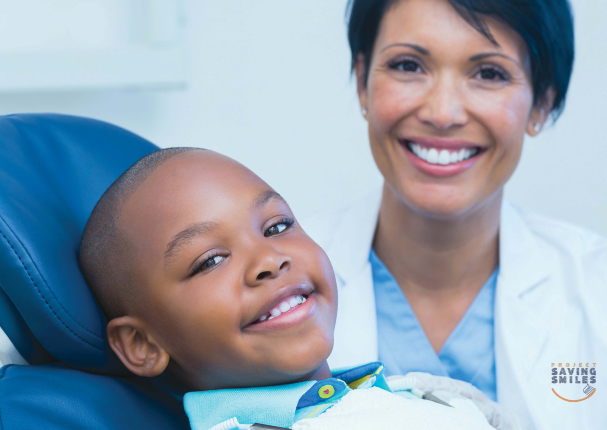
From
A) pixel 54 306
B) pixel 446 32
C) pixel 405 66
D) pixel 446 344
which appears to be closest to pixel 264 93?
pixel 405 66

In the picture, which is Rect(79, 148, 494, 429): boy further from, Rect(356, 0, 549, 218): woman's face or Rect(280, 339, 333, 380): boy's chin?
Rect(356, 0, 549, 218): woman's face

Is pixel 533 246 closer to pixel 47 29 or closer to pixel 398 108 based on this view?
pixel 398 108

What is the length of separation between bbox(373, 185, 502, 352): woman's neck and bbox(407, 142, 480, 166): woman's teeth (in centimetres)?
16

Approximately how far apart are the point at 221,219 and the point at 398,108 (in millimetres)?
540

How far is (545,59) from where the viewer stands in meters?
1.28

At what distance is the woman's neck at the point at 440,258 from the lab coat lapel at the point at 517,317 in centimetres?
6

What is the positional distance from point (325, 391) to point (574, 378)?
2.21 feet

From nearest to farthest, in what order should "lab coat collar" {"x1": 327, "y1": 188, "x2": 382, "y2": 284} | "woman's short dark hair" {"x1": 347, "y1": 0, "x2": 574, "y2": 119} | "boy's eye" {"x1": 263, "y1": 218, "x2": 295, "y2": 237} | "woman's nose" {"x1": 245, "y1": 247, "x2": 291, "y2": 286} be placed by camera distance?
A: "woman's nose" {"x1": 245, "y1": 247, "x2": 291, "y2": 286} → "boy's eye" {"x1": 263, "y1": 218, "x2": 295, "y2": 237} → "woman's short dark hair" {"x1": 347, "y1": 0, "x2": 574, "y2": 119} → "lab coat collar" {"x1": 327, "y1": 188, "x2": 382, "y2": 284}

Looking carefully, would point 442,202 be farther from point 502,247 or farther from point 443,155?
point 502,247

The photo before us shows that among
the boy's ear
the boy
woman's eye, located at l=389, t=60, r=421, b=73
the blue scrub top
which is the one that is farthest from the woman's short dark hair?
the boy's ear

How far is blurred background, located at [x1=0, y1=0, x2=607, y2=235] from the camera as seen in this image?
182 centimetres

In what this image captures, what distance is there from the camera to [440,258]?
1459mm

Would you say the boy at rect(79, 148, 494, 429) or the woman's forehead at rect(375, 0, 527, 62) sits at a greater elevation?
the woman's forehead at rect(375, 0, 527, 62)

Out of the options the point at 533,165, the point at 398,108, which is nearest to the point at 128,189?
the point at 398,108
